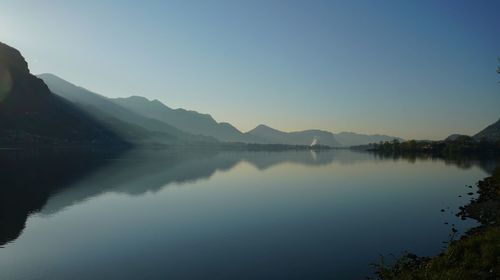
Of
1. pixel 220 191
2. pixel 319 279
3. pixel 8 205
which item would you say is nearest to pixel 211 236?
pixel 319 279

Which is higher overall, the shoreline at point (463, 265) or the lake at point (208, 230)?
the shoreline at point (463, 265)

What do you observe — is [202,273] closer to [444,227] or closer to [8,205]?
[444,227]

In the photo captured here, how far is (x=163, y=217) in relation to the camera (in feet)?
199

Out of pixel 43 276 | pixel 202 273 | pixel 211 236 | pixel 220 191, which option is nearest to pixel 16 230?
pixel 43 276

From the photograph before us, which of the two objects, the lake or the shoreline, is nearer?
the shoreline

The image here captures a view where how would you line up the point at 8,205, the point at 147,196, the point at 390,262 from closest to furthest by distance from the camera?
1. the point at 390,262
2. the point at 8,205
3. the point at 147,196

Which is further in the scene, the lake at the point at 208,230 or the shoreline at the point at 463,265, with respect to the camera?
the lake at the point at 208,230

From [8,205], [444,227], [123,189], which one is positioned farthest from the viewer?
[123,189]

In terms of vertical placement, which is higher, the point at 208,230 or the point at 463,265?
the point at 463,265

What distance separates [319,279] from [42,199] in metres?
61.3

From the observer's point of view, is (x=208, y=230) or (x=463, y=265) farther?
(x=208, y=230)

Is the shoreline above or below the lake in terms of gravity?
above

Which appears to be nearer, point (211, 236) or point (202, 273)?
point (202, 273)

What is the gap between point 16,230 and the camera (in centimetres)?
4838
